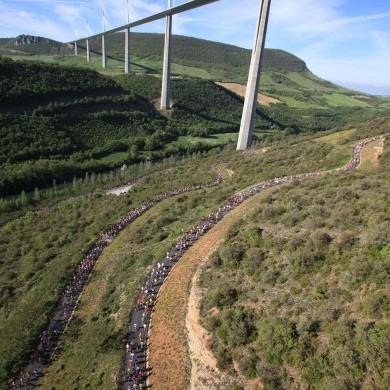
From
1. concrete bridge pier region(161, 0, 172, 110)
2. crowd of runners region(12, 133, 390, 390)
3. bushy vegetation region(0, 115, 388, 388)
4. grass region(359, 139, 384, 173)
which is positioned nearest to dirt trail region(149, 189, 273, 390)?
crowd of runners region(12, 133, 390, 390)

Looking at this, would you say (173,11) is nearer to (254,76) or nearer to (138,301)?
(254,76)

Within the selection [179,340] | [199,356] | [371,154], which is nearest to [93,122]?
[371,154]

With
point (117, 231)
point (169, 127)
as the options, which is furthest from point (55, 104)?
point (117, 231)

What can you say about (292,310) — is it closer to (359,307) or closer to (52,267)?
(359,307)

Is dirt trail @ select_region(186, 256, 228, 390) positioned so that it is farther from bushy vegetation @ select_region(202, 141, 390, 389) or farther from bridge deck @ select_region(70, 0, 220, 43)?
bridge deck @ select_region(70, 0, 220, 43)

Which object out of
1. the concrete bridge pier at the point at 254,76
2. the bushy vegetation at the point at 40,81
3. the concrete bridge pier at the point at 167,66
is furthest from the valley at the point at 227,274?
the concrete bridge pier at the point at 167,66
